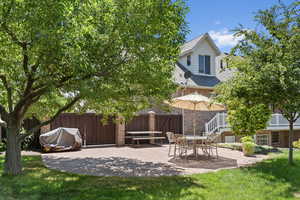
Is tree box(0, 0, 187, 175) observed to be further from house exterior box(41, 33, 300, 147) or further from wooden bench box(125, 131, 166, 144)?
wooden bench box(125, 131, 166, 144)

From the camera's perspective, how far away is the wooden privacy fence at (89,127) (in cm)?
1420

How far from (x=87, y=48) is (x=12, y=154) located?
401 cm

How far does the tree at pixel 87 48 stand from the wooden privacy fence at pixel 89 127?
7.18m

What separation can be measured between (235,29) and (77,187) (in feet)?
22.3

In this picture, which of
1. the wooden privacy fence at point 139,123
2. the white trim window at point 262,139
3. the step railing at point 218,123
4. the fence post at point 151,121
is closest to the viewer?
the wooden privacy fence at point 139,123

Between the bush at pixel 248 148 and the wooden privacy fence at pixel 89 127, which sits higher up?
the wooden privacy fence at pixel 89 127

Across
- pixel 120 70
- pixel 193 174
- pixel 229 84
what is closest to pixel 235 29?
pixel 229 84

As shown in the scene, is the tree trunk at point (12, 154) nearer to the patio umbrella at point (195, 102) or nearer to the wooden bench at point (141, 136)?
the patio umbrella at point (195, 102)

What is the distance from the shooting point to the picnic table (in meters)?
15.0

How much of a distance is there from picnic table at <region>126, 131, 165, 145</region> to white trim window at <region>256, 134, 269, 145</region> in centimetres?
781

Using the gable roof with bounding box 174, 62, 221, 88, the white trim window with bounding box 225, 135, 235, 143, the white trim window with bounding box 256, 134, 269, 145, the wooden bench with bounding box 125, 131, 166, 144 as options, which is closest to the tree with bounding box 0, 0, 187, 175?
the wooden bench with bounding box 125, 131, 166, 144

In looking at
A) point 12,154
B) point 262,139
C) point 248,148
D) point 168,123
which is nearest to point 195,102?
point 248,148

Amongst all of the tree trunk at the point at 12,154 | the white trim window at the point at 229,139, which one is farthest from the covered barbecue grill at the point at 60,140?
the white trim window at the point at 229,139

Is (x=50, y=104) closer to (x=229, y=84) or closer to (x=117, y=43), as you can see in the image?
(x=117, y=43)
